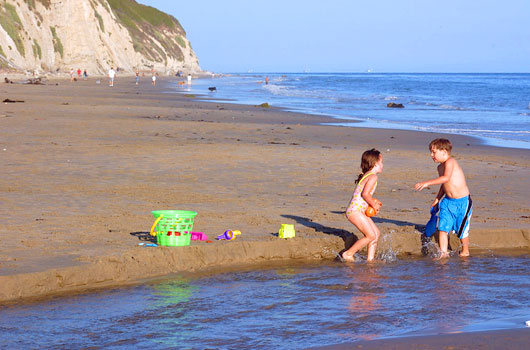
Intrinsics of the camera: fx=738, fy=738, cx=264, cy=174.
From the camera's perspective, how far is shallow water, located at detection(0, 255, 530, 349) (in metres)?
5.38

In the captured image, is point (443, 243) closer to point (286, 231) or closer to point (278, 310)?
point (286, 231)

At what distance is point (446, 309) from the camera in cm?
619

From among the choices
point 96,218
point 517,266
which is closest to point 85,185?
point 96,218

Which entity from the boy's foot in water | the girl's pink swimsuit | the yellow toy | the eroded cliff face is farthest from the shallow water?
the eroded cliff face

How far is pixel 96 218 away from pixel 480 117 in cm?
2915

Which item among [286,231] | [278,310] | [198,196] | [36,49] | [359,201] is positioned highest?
[36,49]

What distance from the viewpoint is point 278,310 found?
20.2 feet

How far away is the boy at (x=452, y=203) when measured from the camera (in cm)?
840

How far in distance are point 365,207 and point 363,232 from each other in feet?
0.91

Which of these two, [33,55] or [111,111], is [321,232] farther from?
[33,55]

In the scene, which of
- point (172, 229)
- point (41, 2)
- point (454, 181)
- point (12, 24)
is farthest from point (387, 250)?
point (41, 2)

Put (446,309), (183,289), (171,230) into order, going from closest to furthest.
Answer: (446,309)
(183,289)
(171,230)

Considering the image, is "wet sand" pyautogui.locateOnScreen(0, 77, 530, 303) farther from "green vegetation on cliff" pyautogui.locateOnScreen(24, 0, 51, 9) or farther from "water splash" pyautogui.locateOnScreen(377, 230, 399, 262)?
"green vegetation on cliff" pyautogui.locateOnScreen(24, 0, 51, 9)

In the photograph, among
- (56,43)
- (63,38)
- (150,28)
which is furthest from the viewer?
(150,28)
